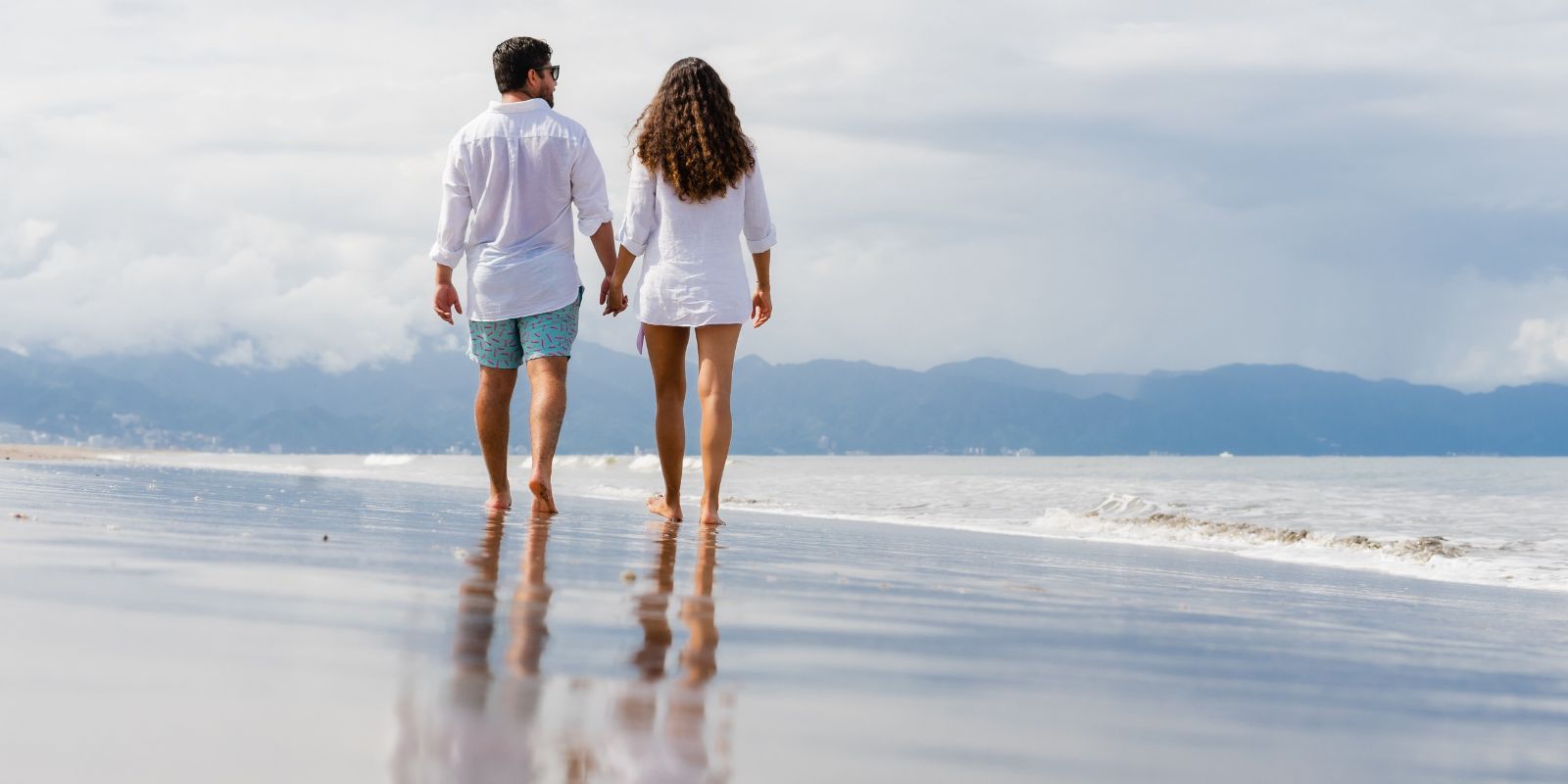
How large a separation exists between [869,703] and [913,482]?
1718 centimetres

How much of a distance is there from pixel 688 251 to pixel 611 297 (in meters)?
0.47

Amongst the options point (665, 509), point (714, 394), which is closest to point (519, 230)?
point (714, 394)

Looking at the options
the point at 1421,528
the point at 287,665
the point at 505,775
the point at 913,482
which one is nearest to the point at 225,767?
the point at 505,775

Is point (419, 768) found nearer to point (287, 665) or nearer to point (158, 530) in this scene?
point (287, 665)

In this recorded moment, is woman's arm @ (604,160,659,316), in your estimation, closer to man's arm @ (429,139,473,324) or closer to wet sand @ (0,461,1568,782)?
man's arm @ (429,139,473,324)

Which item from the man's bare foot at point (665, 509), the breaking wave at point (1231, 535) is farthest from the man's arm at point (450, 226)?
the breaking wave at point (1231, 535)

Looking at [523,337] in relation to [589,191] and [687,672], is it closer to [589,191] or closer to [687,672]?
[589,191]

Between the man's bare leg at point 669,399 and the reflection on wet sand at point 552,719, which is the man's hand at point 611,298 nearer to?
the man's bare leg at point 669,399

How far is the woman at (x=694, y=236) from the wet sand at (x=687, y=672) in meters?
2.26

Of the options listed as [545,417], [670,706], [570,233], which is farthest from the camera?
[570,233]

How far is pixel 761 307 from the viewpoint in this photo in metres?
7.08

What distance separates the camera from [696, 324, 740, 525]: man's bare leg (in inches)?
259

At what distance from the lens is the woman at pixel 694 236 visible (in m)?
6.62

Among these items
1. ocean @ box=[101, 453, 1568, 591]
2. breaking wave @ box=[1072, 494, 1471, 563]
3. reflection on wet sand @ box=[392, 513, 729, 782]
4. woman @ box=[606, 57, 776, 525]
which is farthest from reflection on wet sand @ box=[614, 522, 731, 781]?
breaking wave @ box=[1072, 494, 1471, 563]
